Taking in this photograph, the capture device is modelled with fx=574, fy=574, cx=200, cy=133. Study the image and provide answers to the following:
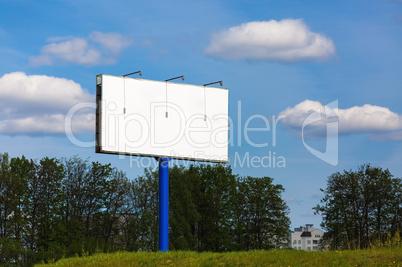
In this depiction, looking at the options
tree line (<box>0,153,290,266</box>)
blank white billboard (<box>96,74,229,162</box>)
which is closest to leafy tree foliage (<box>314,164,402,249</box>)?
tree line (<box>0,153,290,266</box>)

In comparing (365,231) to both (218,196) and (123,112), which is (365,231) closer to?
(218,196)

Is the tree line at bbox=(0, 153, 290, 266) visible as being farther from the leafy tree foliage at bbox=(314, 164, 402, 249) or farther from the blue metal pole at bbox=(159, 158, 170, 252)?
the blue metal pole at bbox=(159, 158, 170, 252)

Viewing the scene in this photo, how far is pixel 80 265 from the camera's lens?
2077 centimetres

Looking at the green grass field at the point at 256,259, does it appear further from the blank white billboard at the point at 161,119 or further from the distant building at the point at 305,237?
the distant building at the point at 305,237

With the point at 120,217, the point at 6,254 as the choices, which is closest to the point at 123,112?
the point at 6,254

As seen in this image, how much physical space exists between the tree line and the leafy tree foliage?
4.56m

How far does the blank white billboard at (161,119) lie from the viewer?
79.7 ft

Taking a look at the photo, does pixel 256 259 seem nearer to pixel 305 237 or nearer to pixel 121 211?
pixel 121 211

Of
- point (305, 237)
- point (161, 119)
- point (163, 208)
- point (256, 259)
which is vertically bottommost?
point (305, 237)

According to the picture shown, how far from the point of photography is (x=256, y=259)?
18516mm

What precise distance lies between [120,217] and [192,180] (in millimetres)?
7332

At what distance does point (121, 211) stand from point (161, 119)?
84.3ft

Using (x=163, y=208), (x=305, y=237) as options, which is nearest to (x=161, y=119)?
(x=163, y=208)

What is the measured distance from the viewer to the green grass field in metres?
17.1
